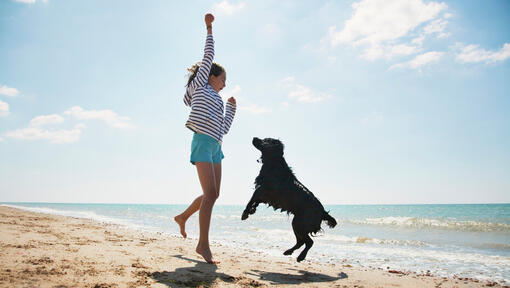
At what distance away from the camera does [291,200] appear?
3.56m

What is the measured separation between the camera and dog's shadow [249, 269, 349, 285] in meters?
2.93

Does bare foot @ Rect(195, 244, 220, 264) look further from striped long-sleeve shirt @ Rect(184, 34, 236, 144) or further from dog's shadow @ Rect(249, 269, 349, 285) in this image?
striped long-sleeve shirt @ Rect(184, 34, 236, 144)

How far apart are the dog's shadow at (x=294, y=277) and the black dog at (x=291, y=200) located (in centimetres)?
23

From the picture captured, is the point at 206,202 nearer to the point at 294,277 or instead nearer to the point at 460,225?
the point at 294,277

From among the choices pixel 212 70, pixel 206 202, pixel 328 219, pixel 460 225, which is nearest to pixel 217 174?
pixel 206 202

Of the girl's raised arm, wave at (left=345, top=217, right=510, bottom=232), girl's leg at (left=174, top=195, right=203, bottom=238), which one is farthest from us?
wave at (left=345, top=217, right=510, bottom=232)

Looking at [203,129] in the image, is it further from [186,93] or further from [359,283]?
[359,283]

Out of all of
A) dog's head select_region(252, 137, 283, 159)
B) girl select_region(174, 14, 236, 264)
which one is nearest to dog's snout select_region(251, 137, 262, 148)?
dog's head select_region(252, 137, 283, 159)

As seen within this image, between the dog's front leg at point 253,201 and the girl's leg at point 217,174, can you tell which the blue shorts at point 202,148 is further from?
the dog's front leg at point 253,201

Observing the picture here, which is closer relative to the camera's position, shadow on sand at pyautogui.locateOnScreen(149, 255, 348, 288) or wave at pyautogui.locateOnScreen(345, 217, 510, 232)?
shadow on sand at pyautogui.locateOnScreen(149, 255, 348, 288)

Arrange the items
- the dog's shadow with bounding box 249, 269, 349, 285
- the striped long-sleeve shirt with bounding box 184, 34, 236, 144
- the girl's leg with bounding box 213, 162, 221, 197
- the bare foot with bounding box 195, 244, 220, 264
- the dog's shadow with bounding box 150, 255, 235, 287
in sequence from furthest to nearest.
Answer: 1. the girl's leg with bounding box 213, 162, 221, 197
2. the striped long-sleeve shirt with bounding box 184, 34, 236, 144
3. the bare foot with bounding box 195, 244, 220, 264
4. the dog's shadow with bounding box 249, 269, 349, 285
5. the dog's shadow with bounding box 150, 255, 235, 287

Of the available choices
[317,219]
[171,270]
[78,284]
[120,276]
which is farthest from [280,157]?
[78,284]

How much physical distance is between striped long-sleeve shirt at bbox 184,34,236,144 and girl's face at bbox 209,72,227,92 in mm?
176

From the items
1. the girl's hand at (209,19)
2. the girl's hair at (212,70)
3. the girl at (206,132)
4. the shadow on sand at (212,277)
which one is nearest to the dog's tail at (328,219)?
the shadow on sand at (212,277)
